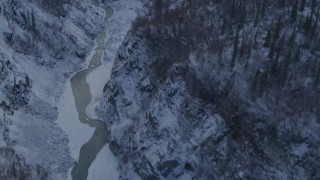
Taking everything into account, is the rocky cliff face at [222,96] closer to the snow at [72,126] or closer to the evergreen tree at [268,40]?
the evergreen tree at [268,40]

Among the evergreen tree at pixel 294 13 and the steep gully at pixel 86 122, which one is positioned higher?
the evergreen tree at pixel 294 13

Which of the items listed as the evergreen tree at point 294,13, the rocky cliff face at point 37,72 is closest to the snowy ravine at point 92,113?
the rocky cliff face at point 37,72

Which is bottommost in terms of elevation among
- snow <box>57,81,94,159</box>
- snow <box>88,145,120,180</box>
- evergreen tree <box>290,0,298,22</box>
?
snow <box>57,81,94,159</box>

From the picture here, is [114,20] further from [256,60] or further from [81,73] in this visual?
[256,60]

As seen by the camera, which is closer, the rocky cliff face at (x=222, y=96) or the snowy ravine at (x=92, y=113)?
the rocky cliff face at (x=222, y=96)

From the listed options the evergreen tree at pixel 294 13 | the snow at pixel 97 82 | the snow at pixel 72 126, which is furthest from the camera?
the snow at pixel 97 82

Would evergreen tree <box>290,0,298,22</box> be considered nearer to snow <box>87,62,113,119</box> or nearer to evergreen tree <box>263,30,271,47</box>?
evergreen tree <box>263,30,271,47</box>

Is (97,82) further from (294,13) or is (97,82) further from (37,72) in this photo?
(294,13)

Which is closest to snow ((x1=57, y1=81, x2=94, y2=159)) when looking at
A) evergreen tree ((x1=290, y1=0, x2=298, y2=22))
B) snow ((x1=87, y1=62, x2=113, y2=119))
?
snow ((x1=87, y1=62, x2=113, y2=119))

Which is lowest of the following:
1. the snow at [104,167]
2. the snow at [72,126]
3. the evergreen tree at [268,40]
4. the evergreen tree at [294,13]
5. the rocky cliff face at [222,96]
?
the snow at [72,126]
